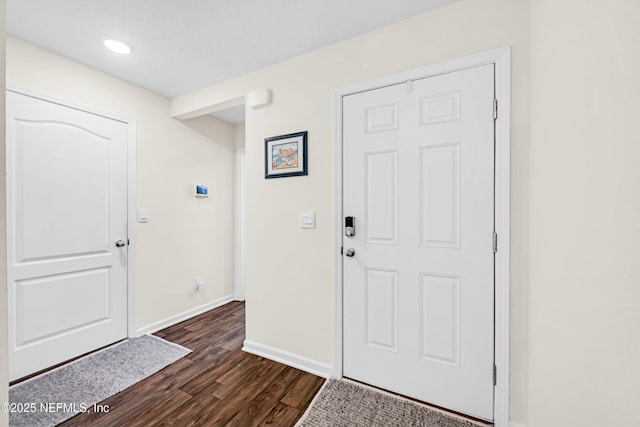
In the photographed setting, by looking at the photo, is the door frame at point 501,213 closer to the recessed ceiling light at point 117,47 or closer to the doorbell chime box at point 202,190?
the recessed ceiling light at point 117,47

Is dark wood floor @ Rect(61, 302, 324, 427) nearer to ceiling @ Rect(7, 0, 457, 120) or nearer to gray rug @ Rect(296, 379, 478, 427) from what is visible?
gray rug @ Rect(296, 379, 478, 427)

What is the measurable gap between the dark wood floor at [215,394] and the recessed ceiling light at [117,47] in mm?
2376

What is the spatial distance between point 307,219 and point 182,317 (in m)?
1.99

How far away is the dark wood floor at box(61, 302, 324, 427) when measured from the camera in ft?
4.73

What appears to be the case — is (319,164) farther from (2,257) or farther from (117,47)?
(117,47)

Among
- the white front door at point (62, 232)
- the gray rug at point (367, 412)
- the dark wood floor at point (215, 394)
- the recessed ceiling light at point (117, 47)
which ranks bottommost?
the dark wood floor at point (215, 394)

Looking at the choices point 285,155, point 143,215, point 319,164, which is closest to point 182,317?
point 143,215

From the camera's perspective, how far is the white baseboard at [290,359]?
1.84 metres

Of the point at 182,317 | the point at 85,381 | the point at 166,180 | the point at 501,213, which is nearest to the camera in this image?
the point at 501,213

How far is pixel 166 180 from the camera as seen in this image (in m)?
2.65

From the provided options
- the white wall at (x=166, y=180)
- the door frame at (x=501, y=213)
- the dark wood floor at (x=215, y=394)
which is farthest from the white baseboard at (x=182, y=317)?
the door frame at (x=501, y=213)

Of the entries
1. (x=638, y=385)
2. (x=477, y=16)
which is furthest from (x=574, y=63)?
(x=477, y=16)

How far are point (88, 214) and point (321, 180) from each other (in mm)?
1956

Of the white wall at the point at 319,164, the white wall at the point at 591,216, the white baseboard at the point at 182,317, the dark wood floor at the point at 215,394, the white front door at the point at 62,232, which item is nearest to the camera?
the white wall at the point at 591,216
